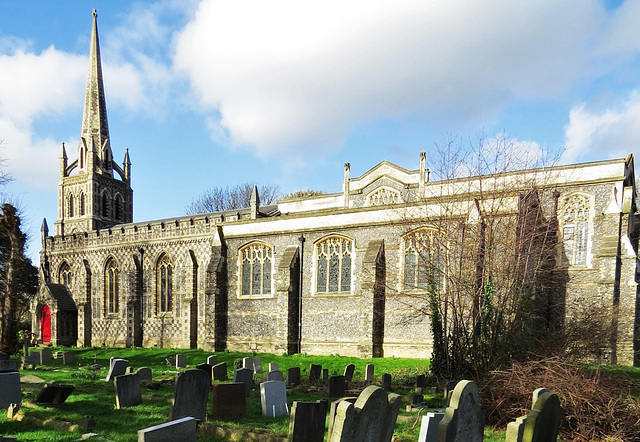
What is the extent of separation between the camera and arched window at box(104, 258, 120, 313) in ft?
A: 91.6

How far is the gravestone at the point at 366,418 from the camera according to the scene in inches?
189

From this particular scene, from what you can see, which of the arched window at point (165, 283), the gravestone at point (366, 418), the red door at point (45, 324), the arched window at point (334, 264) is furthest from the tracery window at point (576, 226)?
the red door at point (45, 324)

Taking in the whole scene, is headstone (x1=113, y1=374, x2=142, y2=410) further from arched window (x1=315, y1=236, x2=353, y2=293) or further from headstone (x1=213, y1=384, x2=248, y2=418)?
arched window (x1=315, y1=236, x2=353, y2=293)

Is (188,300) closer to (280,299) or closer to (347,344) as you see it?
(280,299)

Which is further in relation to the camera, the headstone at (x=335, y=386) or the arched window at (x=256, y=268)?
the arched window at (x=256, y=268)

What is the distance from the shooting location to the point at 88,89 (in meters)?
37.0

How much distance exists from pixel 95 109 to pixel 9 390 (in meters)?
33.2

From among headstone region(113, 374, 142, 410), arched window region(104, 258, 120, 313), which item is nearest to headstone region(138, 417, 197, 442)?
headstone region(113, 374, 142, 410)

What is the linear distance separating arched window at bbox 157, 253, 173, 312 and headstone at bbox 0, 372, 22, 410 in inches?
702

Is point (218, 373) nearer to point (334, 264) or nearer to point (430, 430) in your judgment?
point (430, 430)

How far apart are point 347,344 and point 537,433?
13.1 metres

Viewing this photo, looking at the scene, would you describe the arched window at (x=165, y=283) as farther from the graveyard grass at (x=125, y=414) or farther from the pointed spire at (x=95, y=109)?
the pointed spire at (x=95, y=109)

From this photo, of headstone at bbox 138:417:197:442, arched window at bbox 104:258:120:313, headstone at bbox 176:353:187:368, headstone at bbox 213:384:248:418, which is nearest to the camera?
headstone at bbox 138:417:197:442

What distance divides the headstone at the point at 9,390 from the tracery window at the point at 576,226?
16597 mm
